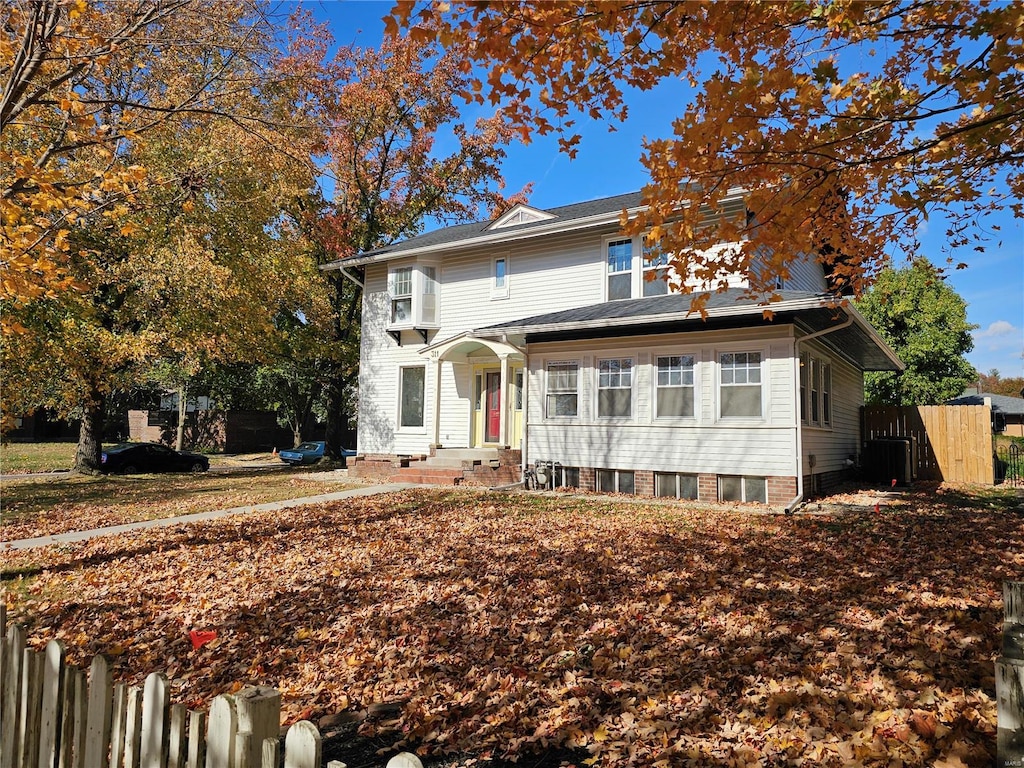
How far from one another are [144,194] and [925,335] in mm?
31217

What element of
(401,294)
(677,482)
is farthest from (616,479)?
(401,294)

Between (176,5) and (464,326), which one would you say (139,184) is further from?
(464,326)

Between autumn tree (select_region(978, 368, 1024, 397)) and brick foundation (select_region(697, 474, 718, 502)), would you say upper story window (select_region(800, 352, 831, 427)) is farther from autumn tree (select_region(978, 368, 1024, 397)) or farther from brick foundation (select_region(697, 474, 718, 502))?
autumn tree (select_region(978, 368, 1024, 397))

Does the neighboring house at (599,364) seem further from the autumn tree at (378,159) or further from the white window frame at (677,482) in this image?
the autumn tree at (378,159)

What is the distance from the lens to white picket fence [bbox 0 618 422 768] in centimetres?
179

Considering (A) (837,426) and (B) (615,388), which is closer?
(B) (615,388)

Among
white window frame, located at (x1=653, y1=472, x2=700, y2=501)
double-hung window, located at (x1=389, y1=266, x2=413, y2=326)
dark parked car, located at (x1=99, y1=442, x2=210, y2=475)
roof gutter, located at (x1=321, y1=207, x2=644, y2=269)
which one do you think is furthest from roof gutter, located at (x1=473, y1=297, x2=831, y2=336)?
dark parked car, located at (x1=99, y1=442, x2=210, y2=475)

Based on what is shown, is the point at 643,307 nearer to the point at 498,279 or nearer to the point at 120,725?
the point at 498,279

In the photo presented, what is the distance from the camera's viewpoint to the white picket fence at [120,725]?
5.87ft

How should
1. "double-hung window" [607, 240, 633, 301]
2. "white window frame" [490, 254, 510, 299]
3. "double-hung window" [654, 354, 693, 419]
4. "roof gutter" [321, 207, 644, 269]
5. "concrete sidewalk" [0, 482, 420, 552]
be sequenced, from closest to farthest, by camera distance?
1. "concrete sidewalk" [0, 482, 420, 552]
2. "double-hung window" [654, 354, 693, 419]
3. "roof gutter" [321, 207, 644, 269]
4. "double-hung window" [607, 240, 633, 301]
5. "white window frame" [490, 254, 510, 299]

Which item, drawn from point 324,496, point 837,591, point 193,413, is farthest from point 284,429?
point 837,591

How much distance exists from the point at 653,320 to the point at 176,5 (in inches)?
377

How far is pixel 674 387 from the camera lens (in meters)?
13.3

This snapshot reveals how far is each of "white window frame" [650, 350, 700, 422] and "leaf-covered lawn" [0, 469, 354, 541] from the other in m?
7.67
